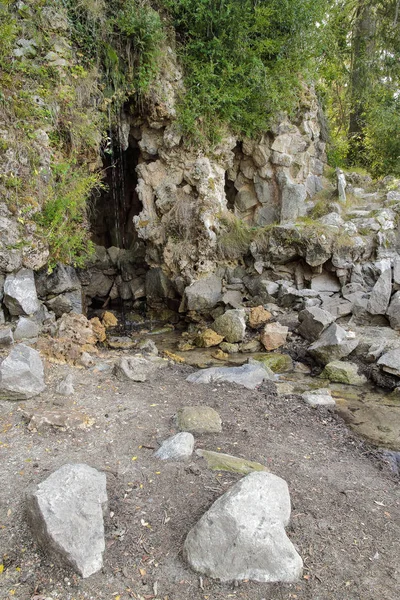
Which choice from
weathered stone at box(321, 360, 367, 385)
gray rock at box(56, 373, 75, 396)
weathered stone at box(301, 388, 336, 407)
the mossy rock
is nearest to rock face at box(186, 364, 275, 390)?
weathered stone at box(301, 388, 336, 407)

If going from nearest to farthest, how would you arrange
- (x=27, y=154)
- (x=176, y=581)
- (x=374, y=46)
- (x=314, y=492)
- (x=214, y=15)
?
(x=176, y=581) < (x=314, y=492) < (x=27, y=154) < (x=214, y=15) < (x=374, y=46)

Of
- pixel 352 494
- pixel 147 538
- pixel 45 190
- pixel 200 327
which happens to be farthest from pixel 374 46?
pixel 147 538

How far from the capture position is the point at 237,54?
10445mm

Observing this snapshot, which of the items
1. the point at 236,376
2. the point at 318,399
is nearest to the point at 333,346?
the point at 318,399

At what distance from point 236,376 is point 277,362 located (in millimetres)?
1707

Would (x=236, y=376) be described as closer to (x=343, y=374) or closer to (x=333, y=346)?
(x=343, y=374)

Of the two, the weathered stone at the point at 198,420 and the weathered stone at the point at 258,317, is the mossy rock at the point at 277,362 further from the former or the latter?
the weathered stone at the point at 198,420

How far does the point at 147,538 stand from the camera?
264 centimetres

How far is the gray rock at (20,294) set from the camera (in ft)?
23.6

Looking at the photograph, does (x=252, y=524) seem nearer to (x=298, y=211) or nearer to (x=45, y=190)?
(x=45, y=190)

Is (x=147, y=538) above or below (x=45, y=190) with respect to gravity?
below

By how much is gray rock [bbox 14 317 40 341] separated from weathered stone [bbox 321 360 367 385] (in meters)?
4.94

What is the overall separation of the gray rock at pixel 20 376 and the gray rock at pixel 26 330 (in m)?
2.01

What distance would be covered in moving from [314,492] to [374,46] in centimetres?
1580
